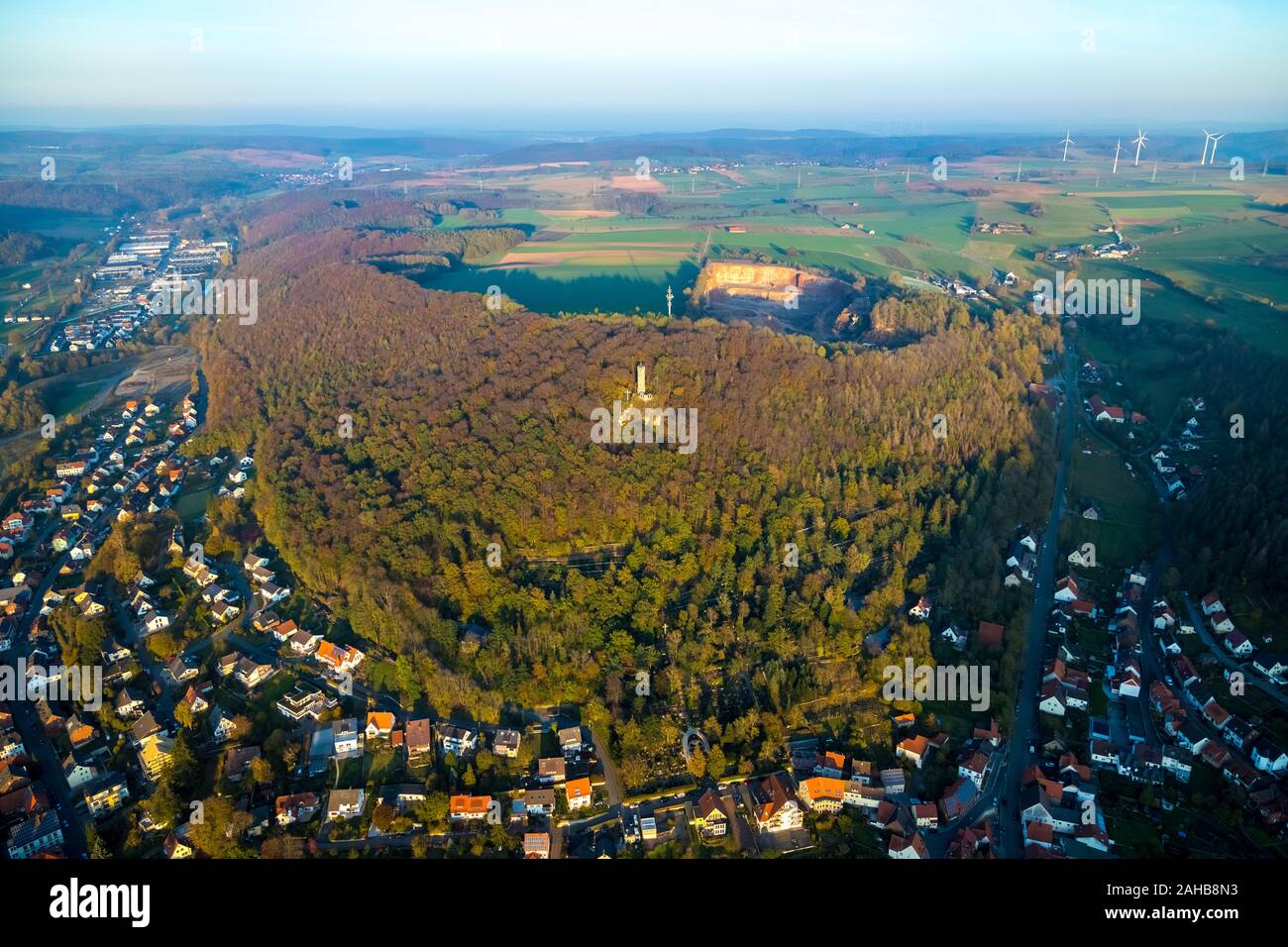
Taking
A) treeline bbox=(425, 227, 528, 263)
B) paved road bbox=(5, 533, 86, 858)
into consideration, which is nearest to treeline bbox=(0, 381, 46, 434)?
paved road bbox=(5, 533, 86, 858)

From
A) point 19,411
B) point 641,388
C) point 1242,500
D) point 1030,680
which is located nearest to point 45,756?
point 641,388

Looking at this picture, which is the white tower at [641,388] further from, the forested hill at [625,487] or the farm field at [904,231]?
the farm field at [904,231]

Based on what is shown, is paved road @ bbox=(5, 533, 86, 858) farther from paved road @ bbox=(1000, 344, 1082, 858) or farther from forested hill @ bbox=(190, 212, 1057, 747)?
paved road @ bbox=(1000, 344, 1082, 858)

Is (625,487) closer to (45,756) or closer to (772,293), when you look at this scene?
(45,756)

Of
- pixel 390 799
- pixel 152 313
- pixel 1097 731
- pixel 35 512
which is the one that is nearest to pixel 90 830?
pixel 390 799

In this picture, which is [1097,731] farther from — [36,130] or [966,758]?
[36,130]
